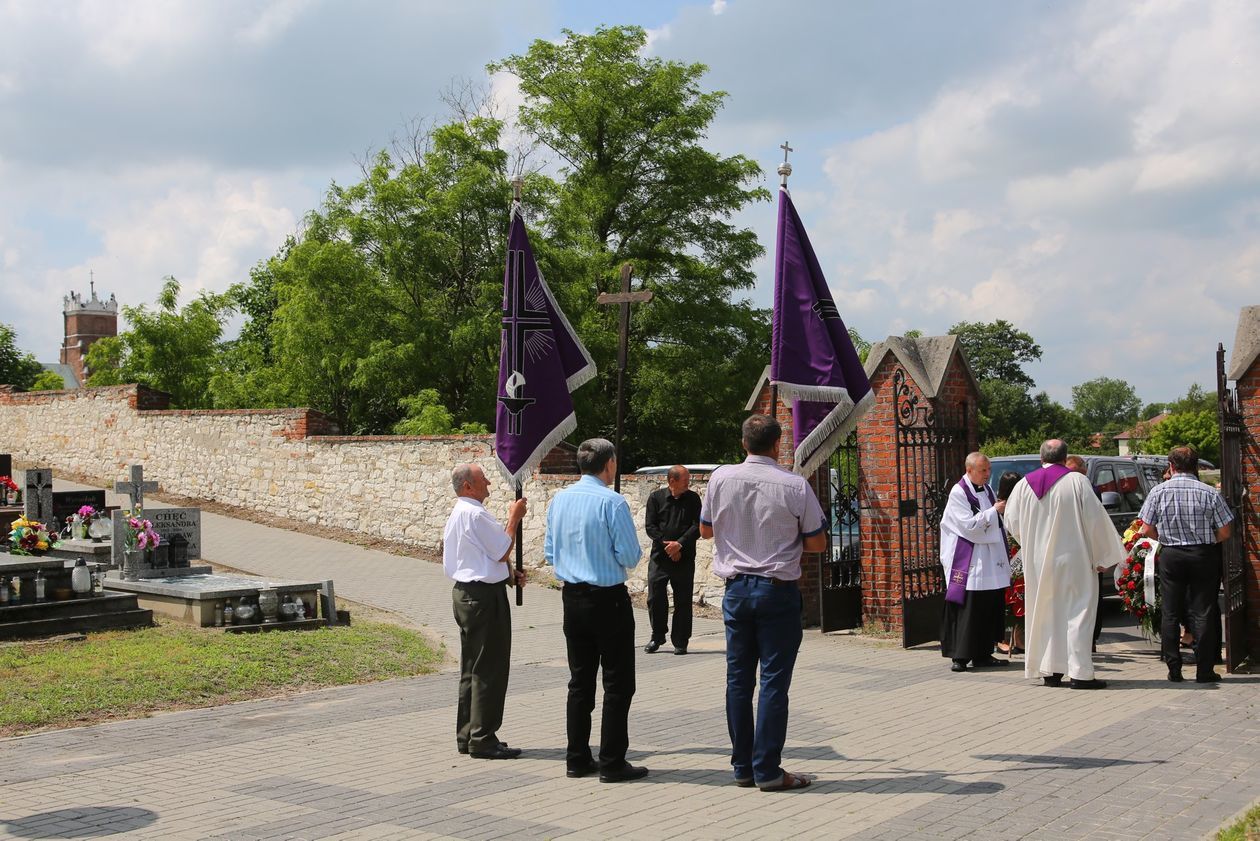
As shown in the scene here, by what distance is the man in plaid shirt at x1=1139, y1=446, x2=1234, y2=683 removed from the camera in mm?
9070

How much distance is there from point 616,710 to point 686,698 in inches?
105

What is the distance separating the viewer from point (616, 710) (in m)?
6.56

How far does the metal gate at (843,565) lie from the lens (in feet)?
39.9

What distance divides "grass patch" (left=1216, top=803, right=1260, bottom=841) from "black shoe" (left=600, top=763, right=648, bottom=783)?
114 inches

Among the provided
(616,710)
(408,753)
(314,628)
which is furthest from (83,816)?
(314,628)

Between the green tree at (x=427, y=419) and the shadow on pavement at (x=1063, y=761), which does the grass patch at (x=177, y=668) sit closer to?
the shadow on pavement at (x=1063, y=761)

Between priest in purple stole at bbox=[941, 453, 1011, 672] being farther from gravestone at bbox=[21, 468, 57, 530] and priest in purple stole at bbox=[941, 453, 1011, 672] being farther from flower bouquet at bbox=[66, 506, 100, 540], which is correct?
gravestone at bbox=[21, 468, 57, 530]

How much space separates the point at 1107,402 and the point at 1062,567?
138m

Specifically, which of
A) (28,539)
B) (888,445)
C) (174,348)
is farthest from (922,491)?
(174,348)

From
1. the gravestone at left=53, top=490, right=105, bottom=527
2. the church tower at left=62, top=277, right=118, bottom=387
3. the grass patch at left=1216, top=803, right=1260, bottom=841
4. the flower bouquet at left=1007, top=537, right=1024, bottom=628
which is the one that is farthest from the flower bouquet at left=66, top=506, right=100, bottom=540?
the church tower at left=62, top=277, right=118, bottom=387

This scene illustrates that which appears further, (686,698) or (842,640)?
(842,640)

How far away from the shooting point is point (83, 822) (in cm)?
571

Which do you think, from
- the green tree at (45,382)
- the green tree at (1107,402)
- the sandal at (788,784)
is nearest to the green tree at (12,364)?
the green tree at (45,382)

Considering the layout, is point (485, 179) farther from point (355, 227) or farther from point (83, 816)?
point (83, 816)
